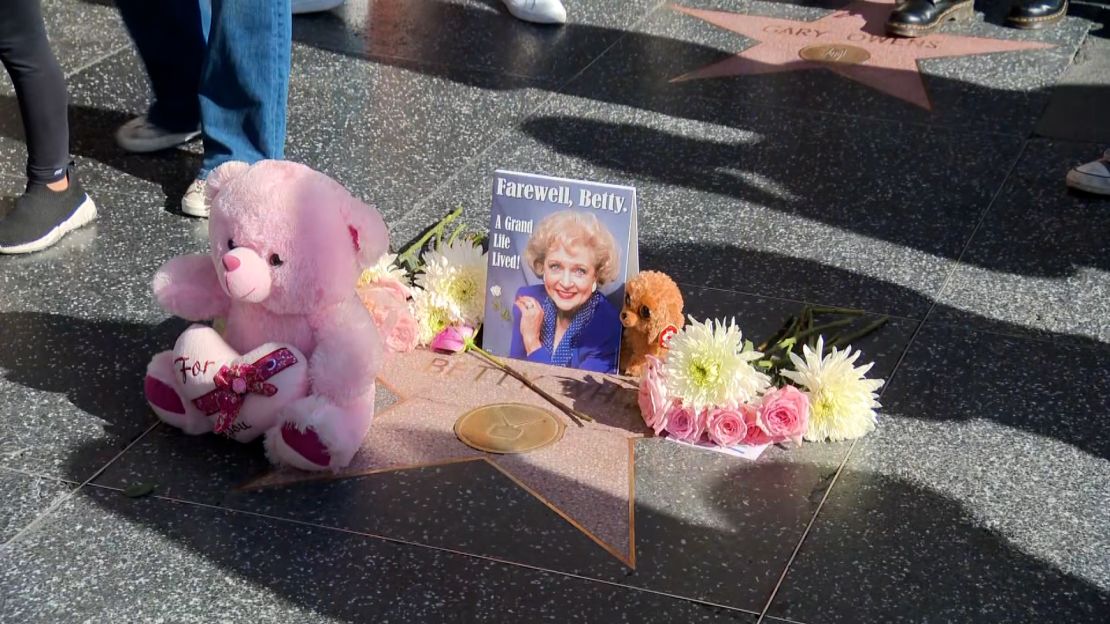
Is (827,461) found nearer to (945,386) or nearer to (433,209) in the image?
(945,386)

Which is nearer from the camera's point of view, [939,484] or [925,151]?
[939,484]

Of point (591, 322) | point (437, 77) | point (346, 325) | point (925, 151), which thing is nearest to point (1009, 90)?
point (925, 151)

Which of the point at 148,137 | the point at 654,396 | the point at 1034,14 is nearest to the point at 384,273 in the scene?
the point at 654,396

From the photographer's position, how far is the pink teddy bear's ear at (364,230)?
2650 millimetres

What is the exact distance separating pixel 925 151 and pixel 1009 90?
784 millimetres

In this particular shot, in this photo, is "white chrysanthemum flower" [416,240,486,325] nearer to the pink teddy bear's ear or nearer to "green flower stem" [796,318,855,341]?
the pink teddy bear's ear

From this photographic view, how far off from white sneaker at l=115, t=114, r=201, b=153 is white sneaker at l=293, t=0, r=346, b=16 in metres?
1.47

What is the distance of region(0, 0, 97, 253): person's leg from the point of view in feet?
11.1

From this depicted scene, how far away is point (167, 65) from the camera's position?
13.4 feet

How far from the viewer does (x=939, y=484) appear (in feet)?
8.96

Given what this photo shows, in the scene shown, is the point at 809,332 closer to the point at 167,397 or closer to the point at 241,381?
the point at 241,381

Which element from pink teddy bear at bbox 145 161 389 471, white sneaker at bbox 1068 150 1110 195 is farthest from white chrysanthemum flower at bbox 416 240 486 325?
white sneaker at bbox 1068 150 1110 195

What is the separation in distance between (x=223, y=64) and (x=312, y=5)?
2008 mm

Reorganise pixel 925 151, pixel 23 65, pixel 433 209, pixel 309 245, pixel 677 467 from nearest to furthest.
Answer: pixel 309 245 → pixel 677 467 → pixel 23 65 → pixel 433 209 → pixel 925 151
